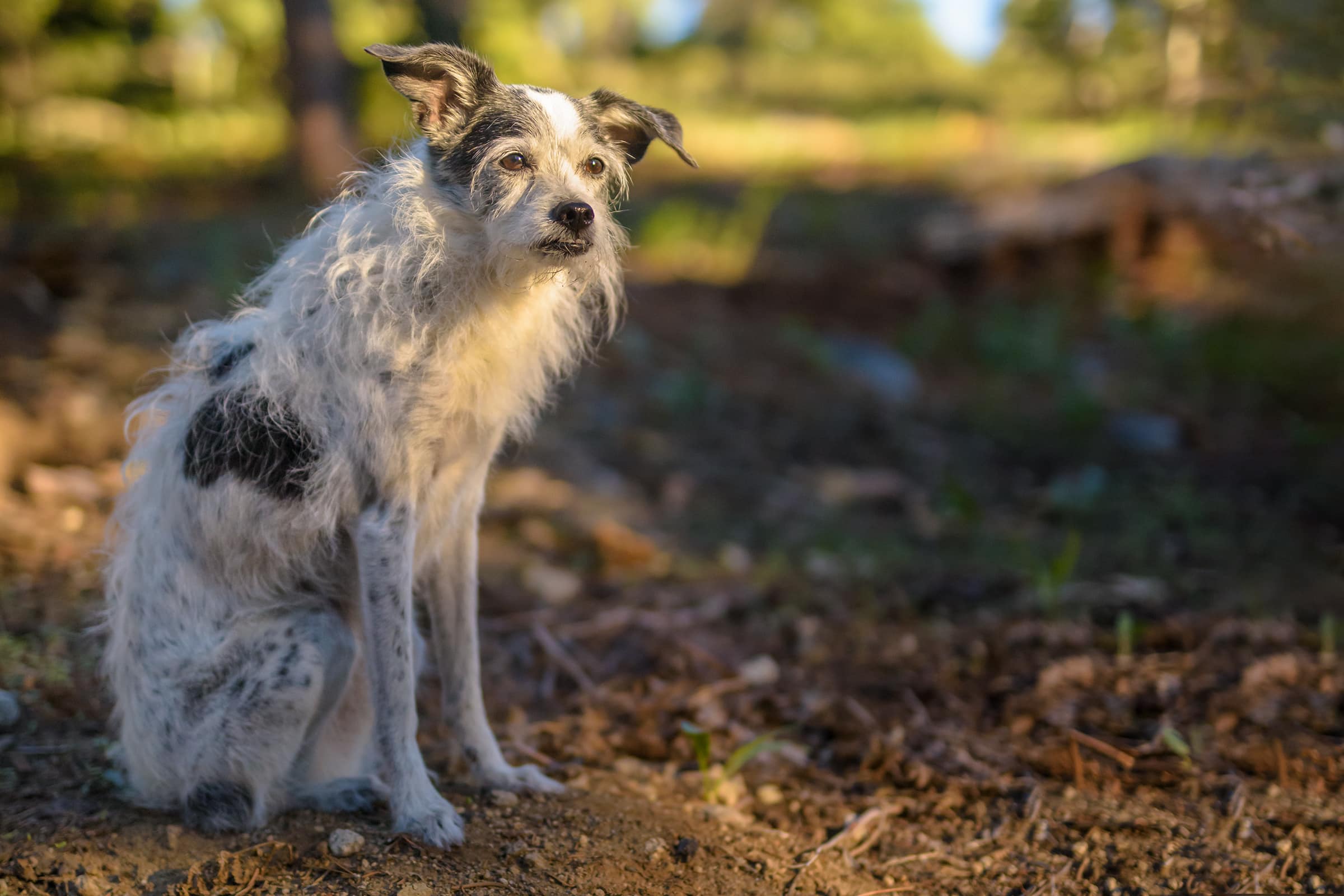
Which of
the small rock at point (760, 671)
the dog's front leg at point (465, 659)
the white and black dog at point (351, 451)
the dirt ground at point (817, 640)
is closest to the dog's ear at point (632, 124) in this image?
the white and black dog at point (351, 451)

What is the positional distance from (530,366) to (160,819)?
1.68 meters

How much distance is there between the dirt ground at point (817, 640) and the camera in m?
2.81

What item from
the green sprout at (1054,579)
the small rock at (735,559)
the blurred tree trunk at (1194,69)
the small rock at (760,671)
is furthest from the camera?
the small rock at (735,559)

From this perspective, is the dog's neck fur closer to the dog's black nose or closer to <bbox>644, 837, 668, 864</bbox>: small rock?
the dog's black nose

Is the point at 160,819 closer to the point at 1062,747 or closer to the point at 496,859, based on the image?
the point at 496,859

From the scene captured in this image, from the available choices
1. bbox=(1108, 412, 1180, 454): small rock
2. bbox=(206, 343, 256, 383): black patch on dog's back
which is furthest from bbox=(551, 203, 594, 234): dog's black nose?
bbox=(1108, 412, 1180, 454): small rock

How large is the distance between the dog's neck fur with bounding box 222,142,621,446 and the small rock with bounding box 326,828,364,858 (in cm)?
111

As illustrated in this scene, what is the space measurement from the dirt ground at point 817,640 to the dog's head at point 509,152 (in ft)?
3.14

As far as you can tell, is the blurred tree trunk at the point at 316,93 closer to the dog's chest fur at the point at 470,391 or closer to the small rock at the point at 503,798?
Answer: the dog's chest fur at the point at 470,391

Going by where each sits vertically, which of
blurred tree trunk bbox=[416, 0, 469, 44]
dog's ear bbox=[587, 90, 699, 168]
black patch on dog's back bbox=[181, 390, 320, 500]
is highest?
blurred tree trunk bbox=[416, 0, 469, 44]

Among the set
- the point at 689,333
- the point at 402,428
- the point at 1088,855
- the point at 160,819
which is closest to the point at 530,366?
the point at 402,428

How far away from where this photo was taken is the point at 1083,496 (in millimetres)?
6012

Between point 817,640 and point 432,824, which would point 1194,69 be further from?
point 432,824

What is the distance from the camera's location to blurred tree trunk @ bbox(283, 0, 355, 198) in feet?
33.4
